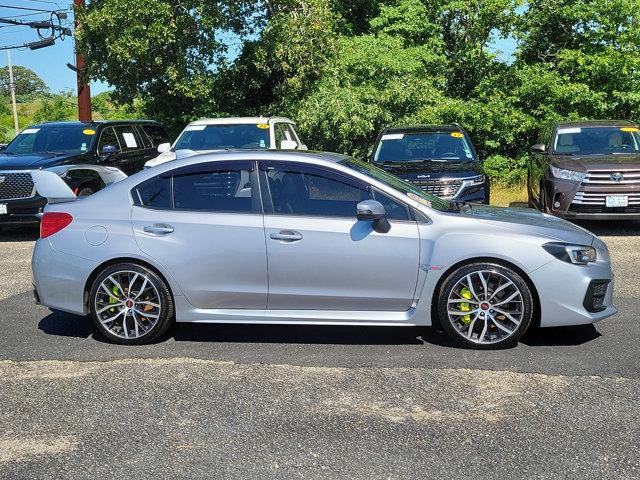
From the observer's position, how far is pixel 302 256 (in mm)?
6152

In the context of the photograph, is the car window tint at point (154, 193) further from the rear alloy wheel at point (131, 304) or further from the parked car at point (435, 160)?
the parked car at point (435, 160)

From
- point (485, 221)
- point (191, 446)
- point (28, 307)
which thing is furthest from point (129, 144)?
point (191, 446)

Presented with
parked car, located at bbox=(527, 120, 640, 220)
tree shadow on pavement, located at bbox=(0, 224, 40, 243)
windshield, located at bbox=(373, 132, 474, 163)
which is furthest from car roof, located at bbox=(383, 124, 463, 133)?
tree shadow on pavement, located at bbox=(0, 224, 40, 243)

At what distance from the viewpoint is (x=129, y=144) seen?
15.3 metres

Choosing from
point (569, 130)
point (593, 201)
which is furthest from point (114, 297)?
point (569, 130)

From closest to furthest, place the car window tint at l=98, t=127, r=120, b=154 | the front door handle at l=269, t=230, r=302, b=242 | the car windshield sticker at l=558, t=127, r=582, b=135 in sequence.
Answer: the front door handle at l=269, t=230, r=302, b=242, the car windshield sticker at l=558, t=127, r=582, b=135, the car window tint at l=98, t=127, r=120, b=154

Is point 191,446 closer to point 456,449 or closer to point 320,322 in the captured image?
point 456,449

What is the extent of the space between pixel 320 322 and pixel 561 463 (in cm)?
253

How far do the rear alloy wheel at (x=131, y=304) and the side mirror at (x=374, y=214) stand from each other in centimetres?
168

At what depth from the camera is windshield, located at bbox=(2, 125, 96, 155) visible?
46.5 ft

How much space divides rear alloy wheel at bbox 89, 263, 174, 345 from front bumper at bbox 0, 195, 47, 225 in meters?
6.56

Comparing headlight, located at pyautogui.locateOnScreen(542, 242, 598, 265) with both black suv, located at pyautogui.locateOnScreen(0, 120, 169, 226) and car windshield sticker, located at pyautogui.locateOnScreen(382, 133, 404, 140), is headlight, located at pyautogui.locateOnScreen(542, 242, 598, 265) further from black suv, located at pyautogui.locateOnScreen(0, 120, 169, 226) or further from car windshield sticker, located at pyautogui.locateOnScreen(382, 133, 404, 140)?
black suv, located at pyautogui.locateOnScreen(0, 120, 169, 226)

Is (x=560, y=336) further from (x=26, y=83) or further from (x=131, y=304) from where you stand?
(x=26, y=83)

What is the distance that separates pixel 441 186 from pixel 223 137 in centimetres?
421
